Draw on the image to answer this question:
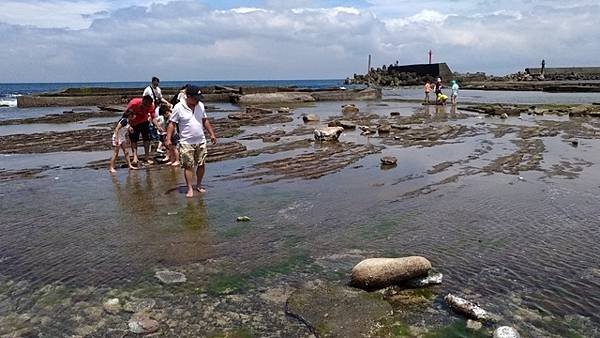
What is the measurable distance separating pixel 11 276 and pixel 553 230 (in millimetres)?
6926

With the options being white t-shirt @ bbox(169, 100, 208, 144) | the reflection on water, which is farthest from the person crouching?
white t-shirt @ bbox(169, 100, 208, 144)

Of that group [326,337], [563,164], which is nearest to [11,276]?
[326,337]

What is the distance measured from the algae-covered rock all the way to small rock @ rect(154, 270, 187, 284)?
127 centimetres

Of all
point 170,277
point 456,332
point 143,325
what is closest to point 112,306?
point 143,325

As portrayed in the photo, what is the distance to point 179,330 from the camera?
453 centimetres

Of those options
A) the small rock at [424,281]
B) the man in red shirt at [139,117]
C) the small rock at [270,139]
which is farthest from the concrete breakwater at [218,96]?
the small rock at [424,281]

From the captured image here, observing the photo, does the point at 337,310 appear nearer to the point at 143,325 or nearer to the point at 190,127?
the point at 143,325

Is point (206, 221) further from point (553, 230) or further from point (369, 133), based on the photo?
point (369, 133)

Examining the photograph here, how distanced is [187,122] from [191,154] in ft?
1.83

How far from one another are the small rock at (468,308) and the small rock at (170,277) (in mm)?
2781

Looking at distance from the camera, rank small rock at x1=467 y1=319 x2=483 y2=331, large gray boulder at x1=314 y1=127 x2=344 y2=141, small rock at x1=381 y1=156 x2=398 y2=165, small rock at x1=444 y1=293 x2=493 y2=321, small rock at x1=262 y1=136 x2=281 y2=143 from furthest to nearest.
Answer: small rock at x1=262 y1=136 x2=281 y2=143 → large gray boulder at x1=314 y1=127 x2=344 y2=141 → small rock at x1=381 y1=156 x2=398 y2=165 → small rock at x1=444 y1=293 x2=493 y2=321 → small rock at x1=467 y1=319 x2=483 y2=331

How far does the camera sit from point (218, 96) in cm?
4072

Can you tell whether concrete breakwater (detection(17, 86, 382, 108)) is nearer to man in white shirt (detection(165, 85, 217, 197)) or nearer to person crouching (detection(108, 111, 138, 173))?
person crouching (detection(108, 111, 138, 173))

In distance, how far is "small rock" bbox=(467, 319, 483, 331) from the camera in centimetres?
454
